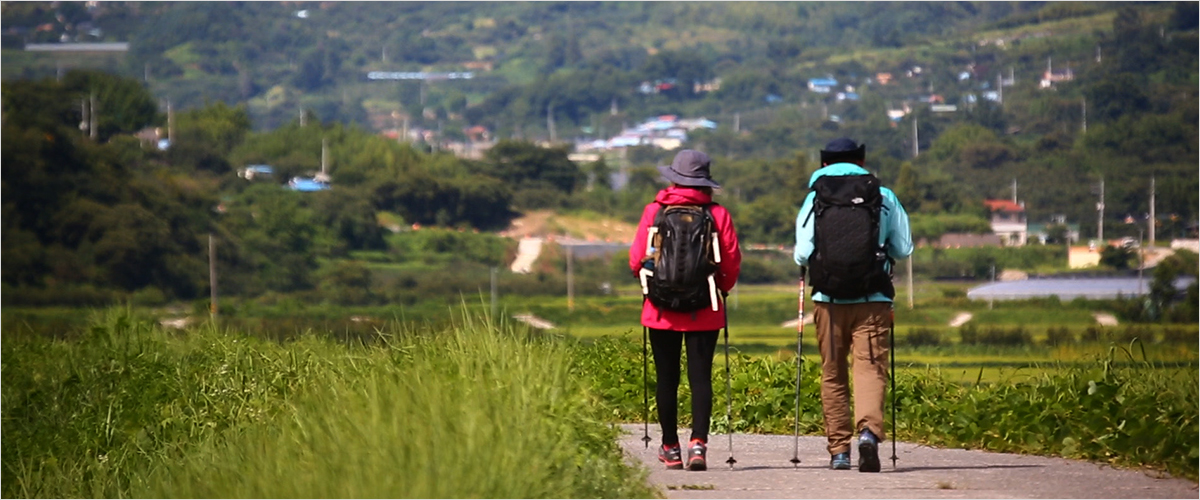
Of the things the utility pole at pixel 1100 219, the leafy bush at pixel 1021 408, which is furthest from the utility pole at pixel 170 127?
the leafy bush at pixel 1021 408

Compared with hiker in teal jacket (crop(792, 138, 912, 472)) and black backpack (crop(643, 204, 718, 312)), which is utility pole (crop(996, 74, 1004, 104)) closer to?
hiker in teal jacket (crop(792, 138, 912, 472))

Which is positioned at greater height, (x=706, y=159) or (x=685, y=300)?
(x=706, y=159)

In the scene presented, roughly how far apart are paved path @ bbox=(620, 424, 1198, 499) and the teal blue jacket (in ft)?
2.52

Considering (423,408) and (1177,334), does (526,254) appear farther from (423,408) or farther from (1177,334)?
(423,408)

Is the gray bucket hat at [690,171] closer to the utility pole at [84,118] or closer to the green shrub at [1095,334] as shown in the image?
the green shrub at [1095,334]

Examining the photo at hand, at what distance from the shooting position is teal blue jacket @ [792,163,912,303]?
23.5 ft

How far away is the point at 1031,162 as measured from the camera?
138875 mm

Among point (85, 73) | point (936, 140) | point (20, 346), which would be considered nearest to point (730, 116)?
point (936, 140)

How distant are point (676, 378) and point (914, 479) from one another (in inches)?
43.1

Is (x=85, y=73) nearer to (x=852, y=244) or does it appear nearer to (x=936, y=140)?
(x=936, y=140)

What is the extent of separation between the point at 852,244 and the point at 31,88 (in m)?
134

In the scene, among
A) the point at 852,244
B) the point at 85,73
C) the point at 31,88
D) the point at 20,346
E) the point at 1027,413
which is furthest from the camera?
the point at 85,73

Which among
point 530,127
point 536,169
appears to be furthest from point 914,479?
point 530,127

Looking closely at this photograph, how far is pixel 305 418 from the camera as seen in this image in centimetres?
751
